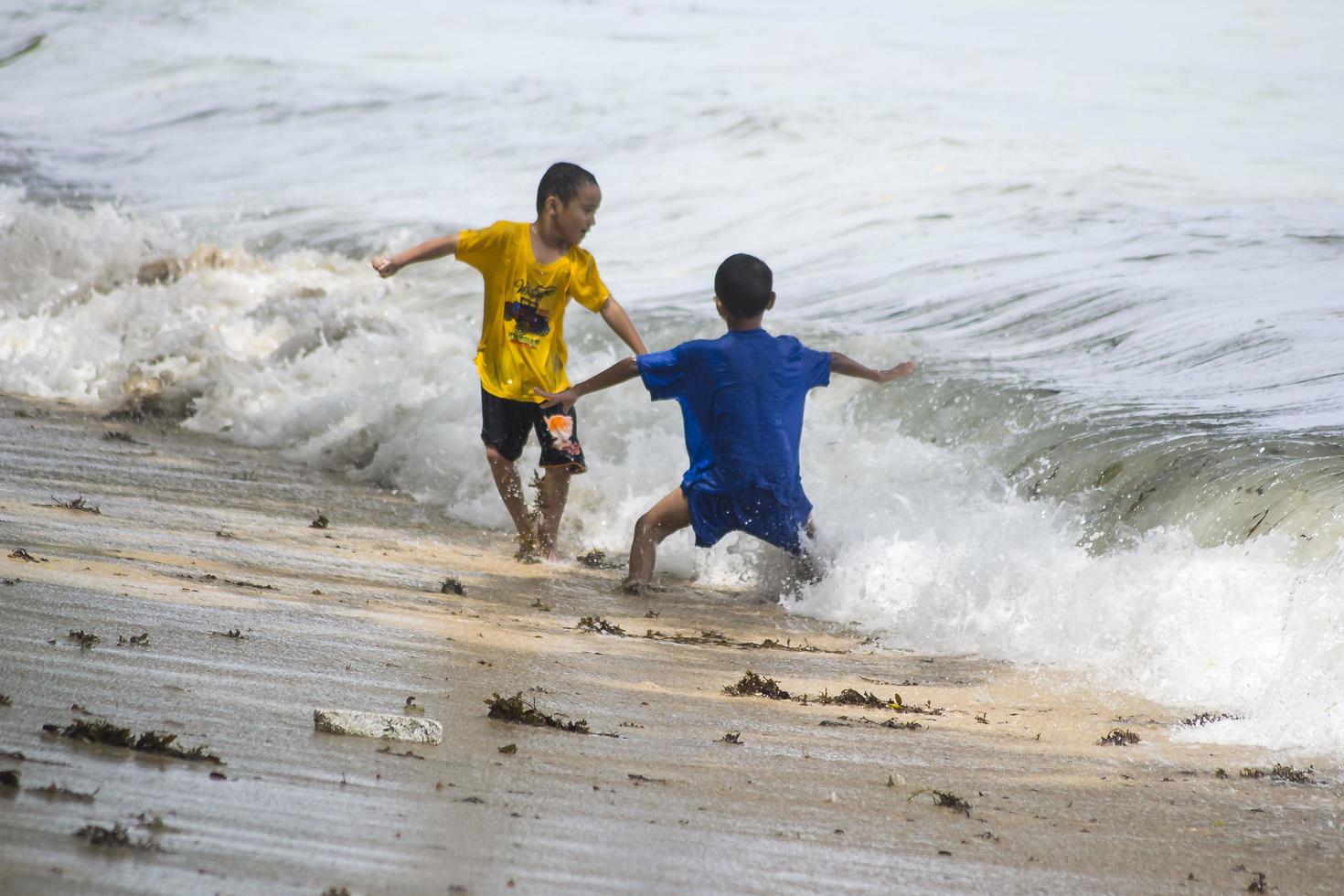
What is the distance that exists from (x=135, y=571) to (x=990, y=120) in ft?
53.8

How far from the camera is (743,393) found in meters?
5.85

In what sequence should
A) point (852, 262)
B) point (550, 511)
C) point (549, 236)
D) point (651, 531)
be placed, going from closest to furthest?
point (651, 531) < point (549, 236) < point (550, 511) < point (852, 262)

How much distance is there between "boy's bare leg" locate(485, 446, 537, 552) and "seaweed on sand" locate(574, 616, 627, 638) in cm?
146

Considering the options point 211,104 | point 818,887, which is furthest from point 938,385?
point 211,104

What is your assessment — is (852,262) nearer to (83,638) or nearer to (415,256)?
(415,256)

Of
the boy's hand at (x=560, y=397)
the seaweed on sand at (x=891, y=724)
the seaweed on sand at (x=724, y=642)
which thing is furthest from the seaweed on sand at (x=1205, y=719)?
the boy's hand at (x=560, y=397)

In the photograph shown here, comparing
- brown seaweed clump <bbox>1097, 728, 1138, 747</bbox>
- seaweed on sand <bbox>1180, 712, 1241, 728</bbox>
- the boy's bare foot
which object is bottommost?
the boy's bare foot

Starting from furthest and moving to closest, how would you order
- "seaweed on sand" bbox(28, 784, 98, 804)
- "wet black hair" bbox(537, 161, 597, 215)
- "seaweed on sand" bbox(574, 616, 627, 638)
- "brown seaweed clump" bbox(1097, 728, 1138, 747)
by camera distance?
"wet black hair" bbox(537, 161, 597, 215) → "seaweed on sand" bbox(574, 616, 627, 638) → "brown seaweed clump" bbox(1097, 728, 1138, 747) → "seaweed on sand" bbox(28, 784, 98, 804)

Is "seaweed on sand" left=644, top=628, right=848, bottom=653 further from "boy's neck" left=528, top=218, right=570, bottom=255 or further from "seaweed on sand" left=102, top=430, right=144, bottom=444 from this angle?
"seaweed on sand" left=102, top=430, right=144, bottom=444

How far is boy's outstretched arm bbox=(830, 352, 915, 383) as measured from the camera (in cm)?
574

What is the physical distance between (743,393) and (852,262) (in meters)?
8.59

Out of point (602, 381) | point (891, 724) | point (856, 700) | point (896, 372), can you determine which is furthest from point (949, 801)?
point (602, 381)

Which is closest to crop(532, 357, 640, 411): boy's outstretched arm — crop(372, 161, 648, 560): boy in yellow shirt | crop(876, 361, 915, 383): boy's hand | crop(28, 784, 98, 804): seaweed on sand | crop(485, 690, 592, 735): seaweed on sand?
crop(372, 161, 648, 560): boy in yellow shirt

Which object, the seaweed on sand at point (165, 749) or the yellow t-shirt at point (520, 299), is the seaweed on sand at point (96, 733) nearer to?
the seaweed on sand at point (165, 749)
